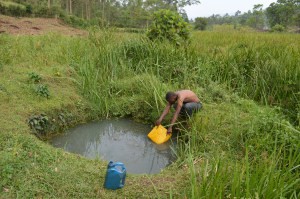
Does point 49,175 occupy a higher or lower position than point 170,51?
lower

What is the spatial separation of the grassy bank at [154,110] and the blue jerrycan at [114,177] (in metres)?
0.06

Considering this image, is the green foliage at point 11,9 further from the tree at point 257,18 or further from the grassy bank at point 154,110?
the tree at point 257,18

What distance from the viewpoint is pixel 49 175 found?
266 centimetres

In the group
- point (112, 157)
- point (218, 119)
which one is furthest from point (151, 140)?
point (218, 119)

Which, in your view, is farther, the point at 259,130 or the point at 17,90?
the point at 17,90

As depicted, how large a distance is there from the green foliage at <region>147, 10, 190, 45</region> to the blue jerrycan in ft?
15.3

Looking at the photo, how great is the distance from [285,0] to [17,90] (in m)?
35.7

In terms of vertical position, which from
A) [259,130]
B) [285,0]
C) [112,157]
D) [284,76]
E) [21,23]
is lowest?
[112,157]

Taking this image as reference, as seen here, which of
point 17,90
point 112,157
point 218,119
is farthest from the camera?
point 17,90

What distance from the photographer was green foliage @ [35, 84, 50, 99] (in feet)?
14.5

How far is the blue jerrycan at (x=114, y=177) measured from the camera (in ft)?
8.35

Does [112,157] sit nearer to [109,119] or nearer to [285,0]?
[109,119]

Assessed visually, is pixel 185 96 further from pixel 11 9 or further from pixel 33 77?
pixel 11 9

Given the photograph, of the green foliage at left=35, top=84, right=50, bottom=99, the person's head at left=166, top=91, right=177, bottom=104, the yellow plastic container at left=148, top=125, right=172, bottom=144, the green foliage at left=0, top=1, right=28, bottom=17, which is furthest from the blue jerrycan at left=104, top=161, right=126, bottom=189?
the green foliage at left=0, top=1, right=28, bottom=17
